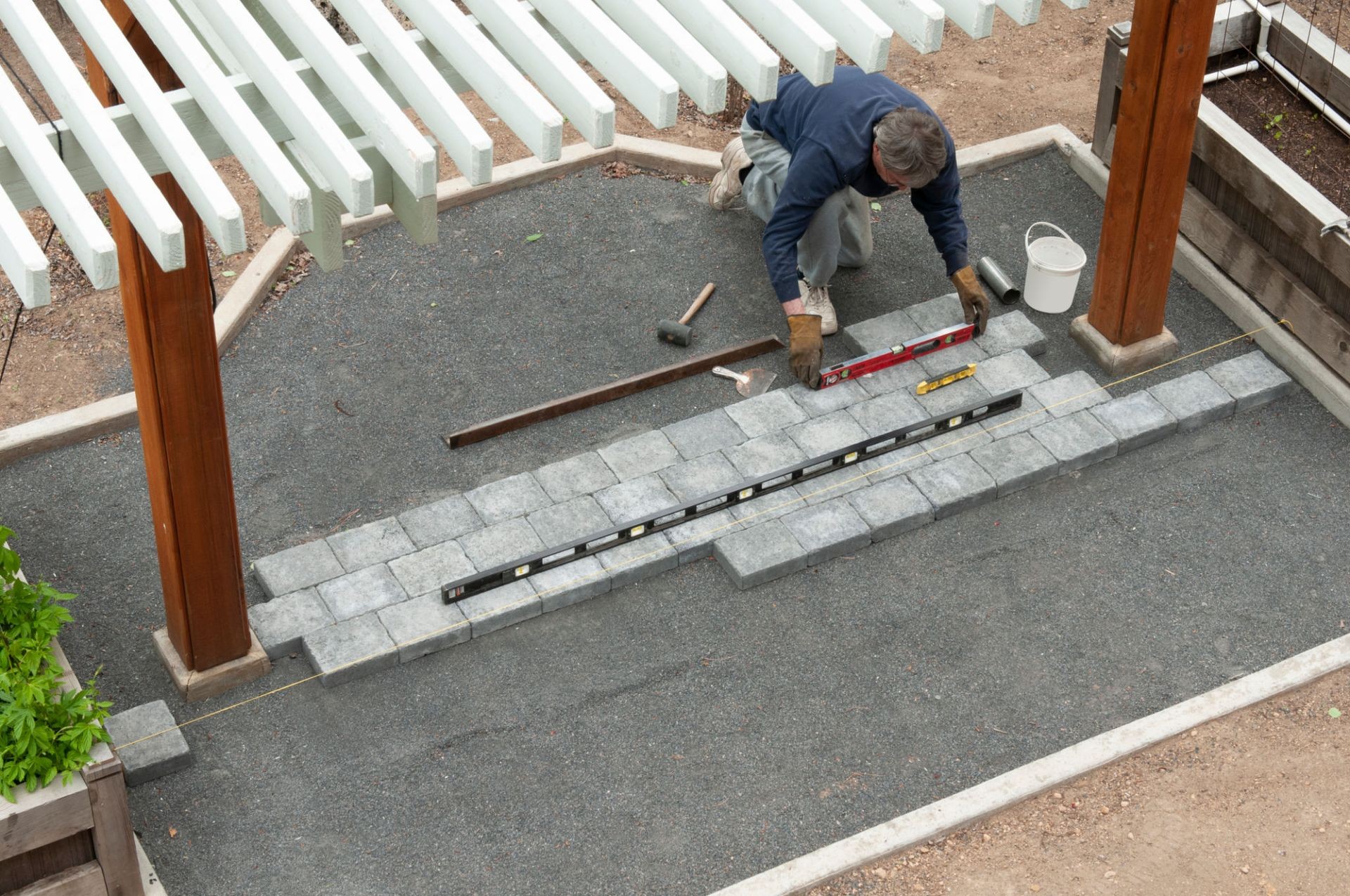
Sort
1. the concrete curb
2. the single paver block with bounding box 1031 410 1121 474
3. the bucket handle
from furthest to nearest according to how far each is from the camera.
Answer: the bucket handle
the single paver block with bounding box 1031 410 1121 474
the concrete curb

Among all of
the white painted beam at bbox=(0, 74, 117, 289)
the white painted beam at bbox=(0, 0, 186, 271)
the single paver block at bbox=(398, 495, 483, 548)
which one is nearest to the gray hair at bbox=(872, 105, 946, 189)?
the single paver block at bbox=(398, 495, 483, 548)

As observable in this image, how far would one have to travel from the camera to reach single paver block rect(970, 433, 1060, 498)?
7348 mm

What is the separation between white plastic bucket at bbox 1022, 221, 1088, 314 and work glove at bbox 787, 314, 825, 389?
129 centimetres

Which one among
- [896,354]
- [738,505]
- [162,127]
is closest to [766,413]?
[738,505]

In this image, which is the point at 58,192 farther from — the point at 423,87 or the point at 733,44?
the point at 733,44

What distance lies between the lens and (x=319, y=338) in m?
8.14

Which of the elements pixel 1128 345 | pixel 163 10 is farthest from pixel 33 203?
pixel 1128 345

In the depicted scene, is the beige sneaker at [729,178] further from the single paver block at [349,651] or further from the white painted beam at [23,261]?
the white painted beam at [23,261]

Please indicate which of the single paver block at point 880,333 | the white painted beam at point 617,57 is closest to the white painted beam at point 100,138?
the white painted beam at point 617,57

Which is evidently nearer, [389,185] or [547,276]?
[389,185]

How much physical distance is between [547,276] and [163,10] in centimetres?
424

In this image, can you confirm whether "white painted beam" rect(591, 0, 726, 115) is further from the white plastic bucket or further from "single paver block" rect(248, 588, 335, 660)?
the white plastic bucket

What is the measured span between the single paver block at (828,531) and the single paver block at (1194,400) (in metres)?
1.75

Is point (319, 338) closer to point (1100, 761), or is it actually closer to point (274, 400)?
point (274, 400)
